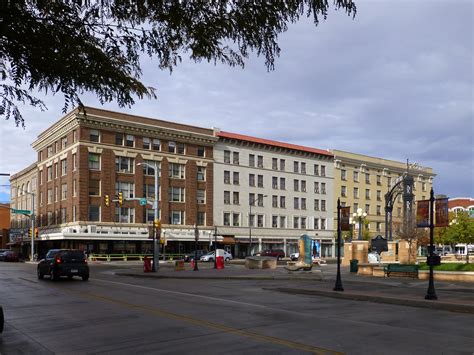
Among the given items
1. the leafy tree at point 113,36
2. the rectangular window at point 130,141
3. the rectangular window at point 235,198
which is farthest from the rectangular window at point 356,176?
the leafy tree at point 113,36

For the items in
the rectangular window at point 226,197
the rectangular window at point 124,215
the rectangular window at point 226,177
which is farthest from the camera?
the rectangular window at point 226,177

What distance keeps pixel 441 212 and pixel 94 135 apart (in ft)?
173

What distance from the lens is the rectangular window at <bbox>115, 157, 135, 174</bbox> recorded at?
221 ft

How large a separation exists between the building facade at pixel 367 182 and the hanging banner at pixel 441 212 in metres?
70.5

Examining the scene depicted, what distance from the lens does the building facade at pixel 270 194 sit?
252 ft

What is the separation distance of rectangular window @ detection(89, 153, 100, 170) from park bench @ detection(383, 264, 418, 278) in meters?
44.1

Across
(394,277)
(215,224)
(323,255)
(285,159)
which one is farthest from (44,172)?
(394,277)

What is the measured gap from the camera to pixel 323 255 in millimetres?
88312

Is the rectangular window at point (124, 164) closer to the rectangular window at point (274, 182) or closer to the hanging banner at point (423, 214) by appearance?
the rectangular window at point (274, 182)

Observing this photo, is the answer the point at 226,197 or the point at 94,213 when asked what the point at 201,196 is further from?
the point at 94,213

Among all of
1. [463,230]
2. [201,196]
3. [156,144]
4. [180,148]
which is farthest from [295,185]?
[463,230]

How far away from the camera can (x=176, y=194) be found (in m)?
72.1

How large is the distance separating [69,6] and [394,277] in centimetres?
2591

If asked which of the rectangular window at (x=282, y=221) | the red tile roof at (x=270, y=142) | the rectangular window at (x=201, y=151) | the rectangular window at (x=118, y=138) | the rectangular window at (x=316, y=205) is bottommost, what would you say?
the rectangular window at (x=282, y=221)
